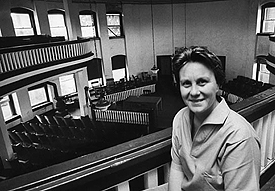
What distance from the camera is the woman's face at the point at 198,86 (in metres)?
1.12

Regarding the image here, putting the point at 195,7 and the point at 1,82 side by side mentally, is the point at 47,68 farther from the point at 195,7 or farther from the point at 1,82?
the point at 195,7

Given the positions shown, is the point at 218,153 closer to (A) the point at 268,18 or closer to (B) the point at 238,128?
(B) the point at 238,128

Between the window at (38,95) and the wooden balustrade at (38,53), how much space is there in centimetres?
369

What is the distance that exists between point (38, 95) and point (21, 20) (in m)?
4.12

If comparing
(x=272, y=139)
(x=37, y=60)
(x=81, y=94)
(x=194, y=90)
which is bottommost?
(x=81, y=94)

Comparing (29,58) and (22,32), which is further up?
(22,32)

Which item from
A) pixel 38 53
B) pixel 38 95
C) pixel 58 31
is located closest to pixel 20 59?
pixel 38 53

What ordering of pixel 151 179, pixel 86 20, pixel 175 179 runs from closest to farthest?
pixel 175 179
pixel 151 179
pixel 86 20

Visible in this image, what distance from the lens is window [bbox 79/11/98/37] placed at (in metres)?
14.9

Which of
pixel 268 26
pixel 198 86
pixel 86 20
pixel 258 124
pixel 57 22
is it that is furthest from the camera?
pixel 86 20

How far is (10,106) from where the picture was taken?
37.4 feet

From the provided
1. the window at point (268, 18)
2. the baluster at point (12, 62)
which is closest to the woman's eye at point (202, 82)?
the baluster at point (12, 62)

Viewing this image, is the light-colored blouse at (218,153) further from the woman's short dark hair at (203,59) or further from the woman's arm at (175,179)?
the woman's short dark hair at (203,59)

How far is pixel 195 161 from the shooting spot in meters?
1.19
